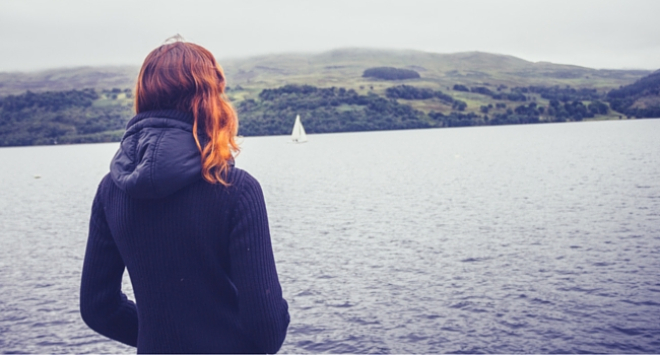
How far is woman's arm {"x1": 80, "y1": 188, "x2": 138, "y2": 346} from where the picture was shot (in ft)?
12.2

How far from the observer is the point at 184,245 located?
3406mm

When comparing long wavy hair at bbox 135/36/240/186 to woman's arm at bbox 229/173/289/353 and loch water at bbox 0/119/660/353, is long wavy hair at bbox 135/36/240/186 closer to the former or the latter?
woman's arm at bbox 229/173/289/353

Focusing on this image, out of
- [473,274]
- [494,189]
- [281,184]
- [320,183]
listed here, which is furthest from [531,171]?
[473,274]

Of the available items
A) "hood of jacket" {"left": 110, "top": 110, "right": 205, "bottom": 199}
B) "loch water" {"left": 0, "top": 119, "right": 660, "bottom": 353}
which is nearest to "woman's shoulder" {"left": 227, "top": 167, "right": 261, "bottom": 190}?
"hood of jacket" {"left": 110, "top": 110, "right": 205, "bottom": 199}

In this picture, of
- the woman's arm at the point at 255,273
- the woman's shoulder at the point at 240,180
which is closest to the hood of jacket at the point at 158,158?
the woman's shoulder at the point at 240,180

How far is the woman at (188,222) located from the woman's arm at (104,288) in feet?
0.04

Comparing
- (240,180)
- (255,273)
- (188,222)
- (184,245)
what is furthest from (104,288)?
(240,180)

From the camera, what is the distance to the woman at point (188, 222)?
3.27 metres

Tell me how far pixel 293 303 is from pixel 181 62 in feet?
55.1

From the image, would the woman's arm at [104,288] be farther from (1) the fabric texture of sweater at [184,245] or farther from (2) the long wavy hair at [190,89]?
(2) the long wavy hair at [190,89]

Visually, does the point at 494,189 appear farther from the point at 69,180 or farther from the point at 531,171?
the point at 69,180

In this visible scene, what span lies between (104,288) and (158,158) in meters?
1.23

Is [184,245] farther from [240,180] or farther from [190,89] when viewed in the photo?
[190,89]

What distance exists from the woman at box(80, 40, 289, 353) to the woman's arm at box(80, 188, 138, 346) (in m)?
0.01
